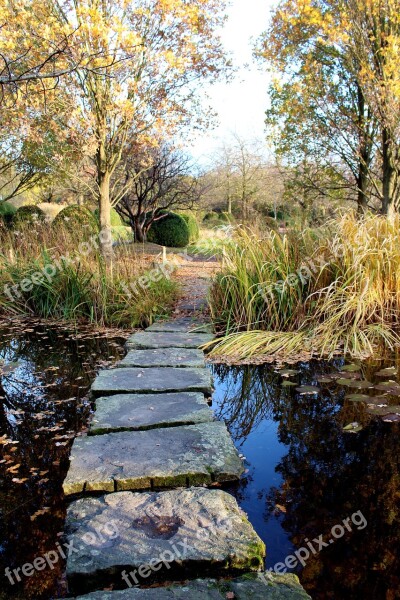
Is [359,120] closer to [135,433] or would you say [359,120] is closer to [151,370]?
[151,370]

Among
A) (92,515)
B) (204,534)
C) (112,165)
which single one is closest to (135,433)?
(92,515)

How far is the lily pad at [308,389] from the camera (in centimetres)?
267

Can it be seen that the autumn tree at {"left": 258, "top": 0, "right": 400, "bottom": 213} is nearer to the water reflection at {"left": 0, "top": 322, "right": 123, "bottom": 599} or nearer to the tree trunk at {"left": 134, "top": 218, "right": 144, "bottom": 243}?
the tree trunk at {"left": 134, "top": 218, "right": 144, "bottom": 243}

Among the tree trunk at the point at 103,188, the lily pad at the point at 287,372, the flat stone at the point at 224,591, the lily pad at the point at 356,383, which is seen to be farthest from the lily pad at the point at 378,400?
the tree trunk at the point at 103,188

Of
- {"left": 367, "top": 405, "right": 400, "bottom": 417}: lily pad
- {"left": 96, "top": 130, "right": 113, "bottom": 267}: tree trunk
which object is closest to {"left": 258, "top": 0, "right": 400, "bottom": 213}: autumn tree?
{"left": 96, "top": 130, "right": 113, "bottom": 267}: tree trunk

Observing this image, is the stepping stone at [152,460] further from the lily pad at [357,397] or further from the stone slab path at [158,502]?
the lily pad at [357,397]

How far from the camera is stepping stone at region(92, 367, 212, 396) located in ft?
8.61

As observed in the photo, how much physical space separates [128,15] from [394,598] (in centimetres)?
746

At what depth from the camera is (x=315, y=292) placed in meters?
3.73

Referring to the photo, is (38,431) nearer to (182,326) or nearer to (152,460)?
(152,460)

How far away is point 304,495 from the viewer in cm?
168

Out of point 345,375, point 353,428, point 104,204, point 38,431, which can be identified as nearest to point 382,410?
point 353,428

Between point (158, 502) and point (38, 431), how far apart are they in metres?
0.99

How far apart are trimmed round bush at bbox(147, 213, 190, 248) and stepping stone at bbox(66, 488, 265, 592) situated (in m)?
11.0
